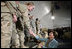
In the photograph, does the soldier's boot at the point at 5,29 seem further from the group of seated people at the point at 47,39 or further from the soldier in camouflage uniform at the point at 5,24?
the group of seated people at the point at 47,39

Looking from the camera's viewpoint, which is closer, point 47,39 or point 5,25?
point 5,25

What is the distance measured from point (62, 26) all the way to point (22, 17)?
1.72ft

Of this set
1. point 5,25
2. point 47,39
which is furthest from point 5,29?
point 47,39

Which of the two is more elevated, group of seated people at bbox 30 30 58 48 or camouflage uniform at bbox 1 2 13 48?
camouflage uniform at bbox 1 2 13 48

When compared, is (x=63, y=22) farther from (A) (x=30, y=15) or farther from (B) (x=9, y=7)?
(B) (x=9, y=7)

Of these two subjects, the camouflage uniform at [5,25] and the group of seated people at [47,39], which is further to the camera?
the group of seated people at [47,39]

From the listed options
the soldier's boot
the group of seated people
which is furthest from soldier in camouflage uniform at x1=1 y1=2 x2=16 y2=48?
the group of seated people

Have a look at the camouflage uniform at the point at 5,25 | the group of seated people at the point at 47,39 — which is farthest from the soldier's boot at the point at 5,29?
the group of seated people at the point at 47,39

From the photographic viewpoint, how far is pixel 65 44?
1644mm

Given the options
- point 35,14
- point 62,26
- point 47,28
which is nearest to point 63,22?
point 62,26

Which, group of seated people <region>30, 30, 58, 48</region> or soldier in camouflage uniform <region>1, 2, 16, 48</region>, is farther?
group of seated people <region>30, 30, 58, 48</region>

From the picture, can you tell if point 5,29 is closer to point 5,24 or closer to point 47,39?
point 5,24

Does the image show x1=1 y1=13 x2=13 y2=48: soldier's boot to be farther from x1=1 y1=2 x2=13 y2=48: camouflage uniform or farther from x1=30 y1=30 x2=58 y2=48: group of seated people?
x1=30 y1=30 x2=58 y2=48: group of seated people

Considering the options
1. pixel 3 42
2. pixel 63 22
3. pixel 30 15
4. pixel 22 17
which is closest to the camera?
pixel 3 42
